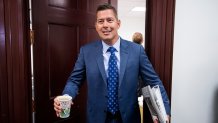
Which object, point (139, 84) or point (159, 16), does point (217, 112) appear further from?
point (159, 16)

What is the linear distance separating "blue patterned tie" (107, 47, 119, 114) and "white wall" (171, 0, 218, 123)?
358mm

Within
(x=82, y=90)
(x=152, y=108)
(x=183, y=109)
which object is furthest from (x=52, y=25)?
(x=183, y=109)

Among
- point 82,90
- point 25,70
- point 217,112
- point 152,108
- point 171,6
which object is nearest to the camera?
point 152,108

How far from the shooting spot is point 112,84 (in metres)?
1.32

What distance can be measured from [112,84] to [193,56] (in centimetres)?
53

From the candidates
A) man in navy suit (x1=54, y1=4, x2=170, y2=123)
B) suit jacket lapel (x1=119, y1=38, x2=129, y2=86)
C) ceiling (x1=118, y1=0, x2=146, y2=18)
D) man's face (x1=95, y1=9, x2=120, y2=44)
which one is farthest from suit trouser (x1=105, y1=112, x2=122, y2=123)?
ceiling (x1=118, y1=0, x2=146, y2=18)

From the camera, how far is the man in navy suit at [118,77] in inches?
51.5

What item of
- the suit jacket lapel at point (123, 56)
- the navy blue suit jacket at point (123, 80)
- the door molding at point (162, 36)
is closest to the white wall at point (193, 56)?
the door molding at point (162, 36)

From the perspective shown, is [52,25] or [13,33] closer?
[13,33]

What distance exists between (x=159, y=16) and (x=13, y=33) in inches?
36.3

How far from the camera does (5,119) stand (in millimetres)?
1472

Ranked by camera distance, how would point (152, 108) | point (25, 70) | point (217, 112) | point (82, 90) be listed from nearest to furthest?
point (152, 108), point (25, 70), point (217, 112), point (82, 90)

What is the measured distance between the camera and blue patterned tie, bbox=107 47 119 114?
1.32 metres

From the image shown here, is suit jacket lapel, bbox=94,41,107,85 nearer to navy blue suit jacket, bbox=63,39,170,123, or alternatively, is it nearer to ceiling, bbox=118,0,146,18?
navy blue suit jacket, bbox=63,39,170,123
